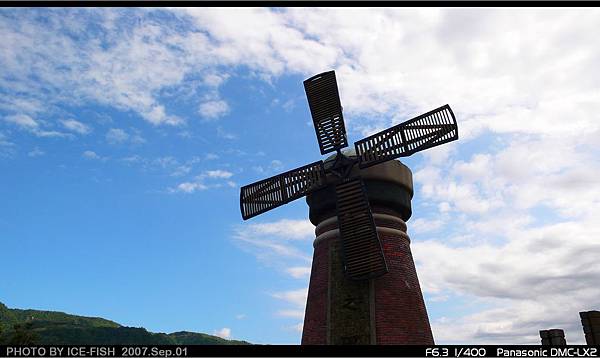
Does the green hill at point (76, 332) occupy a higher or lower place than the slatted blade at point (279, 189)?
higher

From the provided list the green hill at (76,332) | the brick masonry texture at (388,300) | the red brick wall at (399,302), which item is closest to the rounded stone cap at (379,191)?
the brick masonry texture at (388,300)

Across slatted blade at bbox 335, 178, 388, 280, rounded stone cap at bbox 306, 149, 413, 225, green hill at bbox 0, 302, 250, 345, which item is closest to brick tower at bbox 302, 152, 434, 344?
rounded stone cap at bbox 306, 149, 413, 225

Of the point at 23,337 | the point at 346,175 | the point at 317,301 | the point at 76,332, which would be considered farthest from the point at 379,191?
the point at 76,332

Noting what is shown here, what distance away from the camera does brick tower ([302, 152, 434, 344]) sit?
13.8m

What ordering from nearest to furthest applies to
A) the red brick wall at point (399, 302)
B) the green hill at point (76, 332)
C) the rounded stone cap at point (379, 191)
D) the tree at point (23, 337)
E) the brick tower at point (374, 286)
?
the red brick wall at point (399, 302) < the brick tower at point (374, 286) < the rounded stone cap at point (379, 191) < the tree at point (23, 337) < the green hill at point (76, 332)

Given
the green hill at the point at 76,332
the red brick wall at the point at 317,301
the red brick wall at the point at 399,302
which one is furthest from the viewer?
the green hill at the point at 76,332

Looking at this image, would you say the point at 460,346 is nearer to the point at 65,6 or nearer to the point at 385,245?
the point at 385,245

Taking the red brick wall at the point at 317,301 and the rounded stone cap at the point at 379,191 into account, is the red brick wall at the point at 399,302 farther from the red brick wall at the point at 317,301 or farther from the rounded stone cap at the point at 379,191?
the red brick wall at the point at 317,301

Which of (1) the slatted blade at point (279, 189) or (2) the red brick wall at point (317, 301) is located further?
(1) the slatted blade at point (279, 189)

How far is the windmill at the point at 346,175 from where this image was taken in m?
14.2

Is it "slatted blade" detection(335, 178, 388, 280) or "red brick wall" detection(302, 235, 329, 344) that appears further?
"red brick wall" detection(302, 235, 329, 344)

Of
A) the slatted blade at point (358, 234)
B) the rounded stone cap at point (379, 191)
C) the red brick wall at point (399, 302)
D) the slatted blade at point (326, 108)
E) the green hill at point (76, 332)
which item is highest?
the green hill at point (76, 332)

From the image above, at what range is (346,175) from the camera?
592 inches

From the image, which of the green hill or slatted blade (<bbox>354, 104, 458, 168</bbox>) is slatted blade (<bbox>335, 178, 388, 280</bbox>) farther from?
the green hill
